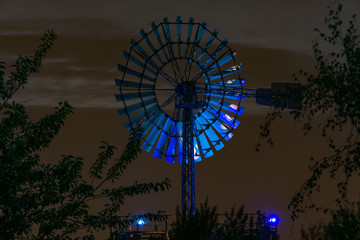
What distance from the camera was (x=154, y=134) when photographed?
34906 millimetres

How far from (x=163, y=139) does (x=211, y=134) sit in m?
2.56

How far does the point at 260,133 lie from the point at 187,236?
2783 mm

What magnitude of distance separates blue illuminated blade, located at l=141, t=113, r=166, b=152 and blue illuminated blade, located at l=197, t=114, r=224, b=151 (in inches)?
86.0

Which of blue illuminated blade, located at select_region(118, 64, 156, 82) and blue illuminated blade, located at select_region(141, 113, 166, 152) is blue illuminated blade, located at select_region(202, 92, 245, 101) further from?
blue illuminated blade, located at select_region(118, 64, 156, 82)

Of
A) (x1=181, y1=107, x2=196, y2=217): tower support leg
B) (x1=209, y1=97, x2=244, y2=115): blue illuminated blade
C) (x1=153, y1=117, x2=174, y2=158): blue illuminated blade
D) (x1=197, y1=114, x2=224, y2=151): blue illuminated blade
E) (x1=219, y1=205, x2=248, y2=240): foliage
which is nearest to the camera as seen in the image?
(x1=219, y1=205, x2=248, y2=240): foliage

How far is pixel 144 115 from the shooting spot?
34.1m

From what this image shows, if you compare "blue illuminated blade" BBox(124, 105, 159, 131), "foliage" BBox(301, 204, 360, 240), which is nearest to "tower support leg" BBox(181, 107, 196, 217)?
"blue illuminated blade" BBox(124, 105, 159, 131)

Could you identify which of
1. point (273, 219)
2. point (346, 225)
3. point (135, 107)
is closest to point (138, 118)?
point (135, 107)

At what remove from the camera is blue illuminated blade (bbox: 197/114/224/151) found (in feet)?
118

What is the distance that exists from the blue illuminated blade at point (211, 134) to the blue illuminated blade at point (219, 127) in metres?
0.23

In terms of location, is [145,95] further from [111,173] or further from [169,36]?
[111,173]

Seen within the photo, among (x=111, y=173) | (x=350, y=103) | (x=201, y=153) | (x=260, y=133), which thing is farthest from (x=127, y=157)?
(x=201, y=153)

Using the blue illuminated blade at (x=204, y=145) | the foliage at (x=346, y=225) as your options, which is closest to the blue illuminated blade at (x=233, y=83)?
the blue illuminated blade at (x=204, y=145)

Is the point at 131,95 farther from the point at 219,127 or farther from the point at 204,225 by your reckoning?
the point at 204,225
